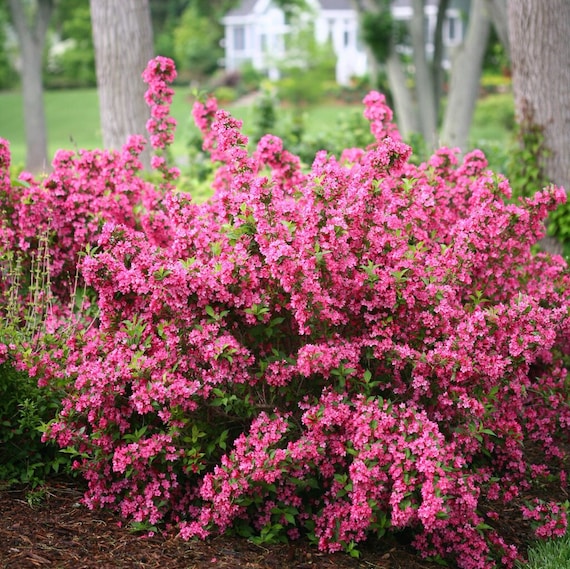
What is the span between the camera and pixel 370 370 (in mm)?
4051

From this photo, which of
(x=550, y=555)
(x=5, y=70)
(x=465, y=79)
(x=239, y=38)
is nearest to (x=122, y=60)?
(x=550, y=555)

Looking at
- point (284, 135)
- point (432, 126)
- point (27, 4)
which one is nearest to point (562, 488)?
point (284, 135)

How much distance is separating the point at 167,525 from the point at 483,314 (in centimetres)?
161

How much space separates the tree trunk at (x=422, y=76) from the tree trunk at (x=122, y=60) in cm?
623

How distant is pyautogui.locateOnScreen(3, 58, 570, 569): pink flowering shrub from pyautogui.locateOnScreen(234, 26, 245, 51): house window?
54.6 m

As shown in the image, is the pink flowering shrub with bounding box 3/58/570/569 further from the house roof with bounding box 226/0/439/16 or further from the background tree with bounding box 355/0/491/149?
the house roof with bounding box 226/0/439/16

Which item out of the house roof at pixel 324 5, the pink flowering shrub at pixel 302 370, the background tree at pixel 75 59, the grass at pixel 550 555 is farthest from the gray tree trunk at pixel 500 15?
the house roof at pixel 324 5

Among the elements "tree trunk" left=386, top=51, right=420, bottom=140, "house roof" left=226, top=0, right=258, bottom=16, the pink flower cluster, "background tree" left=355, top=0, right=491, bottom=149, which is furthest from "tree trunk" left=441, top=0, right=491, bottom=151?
"house roof" left=226, top=0, right=258, bottom=16

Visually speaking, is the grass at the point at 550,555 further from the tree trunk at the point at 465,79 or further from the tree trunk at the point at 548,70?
the tree trunk at the point at 465,79

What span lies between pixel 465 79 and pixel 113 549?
11.1 metres

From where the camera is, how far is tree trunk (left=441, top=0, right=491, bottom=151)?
43.4 feet

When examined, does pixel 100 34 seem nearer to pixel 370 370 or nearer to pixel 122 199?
pixel 122 199

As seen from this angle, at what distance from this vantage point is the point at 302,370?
3578 millimetres

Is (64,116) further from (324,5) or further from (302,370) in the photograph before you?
(302,370)
